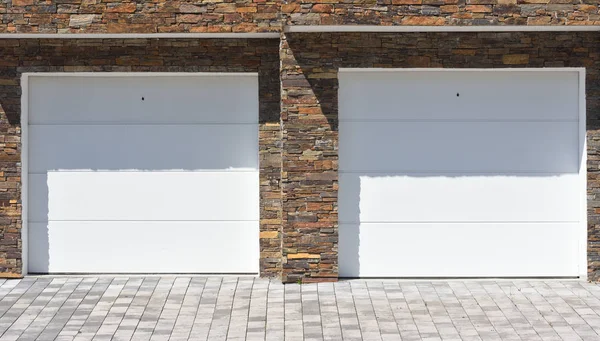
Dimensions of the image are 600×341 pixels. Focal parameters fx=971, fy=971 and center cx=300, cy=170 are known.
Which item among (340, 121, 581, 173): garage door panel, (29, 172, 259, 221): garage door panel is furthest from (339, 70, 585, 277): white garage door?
(29, 172, 259, 221): garage door panel

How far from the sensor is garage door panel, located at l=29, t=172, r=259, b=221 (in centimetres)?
1220

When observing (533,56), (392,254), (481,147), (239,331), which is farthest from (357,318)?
(533,56)

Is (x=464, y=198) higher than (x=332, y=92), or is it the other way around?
(x=332, y=92)

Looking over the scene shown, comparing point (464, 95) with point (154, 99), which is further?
point (154, 99)

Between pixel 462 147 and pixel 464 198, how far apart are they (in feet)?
2.07

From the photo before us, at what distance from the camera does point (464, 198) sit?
39.3ft

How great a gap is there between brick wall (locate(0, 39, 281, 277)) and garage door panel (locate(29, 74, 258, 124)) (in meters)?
0.20

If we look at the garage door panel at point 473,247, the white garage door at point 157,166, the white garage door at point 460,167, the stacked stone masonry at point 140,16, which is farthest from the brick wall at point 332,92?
the white garage door at point 157,166

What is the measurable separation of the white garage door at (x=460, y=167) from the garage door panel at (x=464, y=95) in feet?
0.04

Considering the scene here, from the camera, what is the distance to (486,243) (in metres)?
12.0

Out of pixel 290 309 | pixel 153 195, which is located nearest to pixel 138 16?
pixel 153 195

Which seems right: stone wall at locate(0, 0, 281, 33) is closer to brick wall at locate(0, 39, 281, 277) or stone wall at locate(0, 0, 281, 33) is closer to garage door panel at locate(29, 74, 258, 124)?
brick wall at locate(0, 39, 281, 277)

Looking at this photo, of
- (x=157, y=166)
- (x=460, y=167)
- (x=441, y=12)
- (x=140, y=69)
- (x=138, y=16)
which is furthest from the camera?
(x=157, y=166)

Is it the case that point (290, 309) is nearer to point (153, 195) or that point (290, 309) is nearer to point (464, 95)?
point (153, 195)
